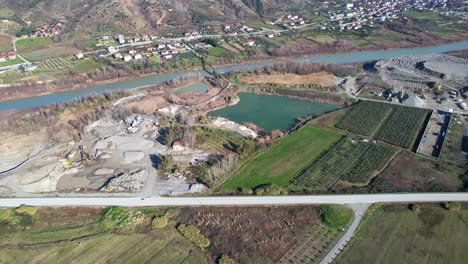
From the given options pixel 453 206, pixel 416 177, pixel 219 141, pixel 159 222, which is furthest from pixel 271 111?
pixel 159 222

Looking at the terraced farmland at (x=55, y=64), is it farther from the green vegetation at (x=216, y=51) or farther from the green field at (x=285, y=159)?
the green field at (x=285, y=159)

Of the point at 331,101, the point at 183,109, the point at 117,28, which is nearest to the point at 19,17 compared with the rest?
the point at 117,28

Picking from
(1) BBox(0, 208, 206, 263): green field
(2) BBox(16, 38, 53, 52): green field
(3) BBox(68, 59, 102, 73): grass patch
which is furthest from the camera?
(2) BBox(16, 38, 53, 52): green field

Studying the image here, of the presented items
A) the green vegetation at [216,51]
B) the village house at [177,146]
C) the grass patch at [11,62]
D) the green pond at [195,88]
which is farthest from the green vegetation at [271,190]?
the grass patch at [11,62]

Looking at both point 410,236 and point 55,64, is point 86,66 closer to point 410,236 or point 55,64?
point 55,64

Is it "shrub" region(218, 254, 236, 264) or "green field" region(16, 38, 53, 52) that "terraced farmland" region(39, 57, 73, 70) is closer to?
"green field" region(16, 38, 53, 52)

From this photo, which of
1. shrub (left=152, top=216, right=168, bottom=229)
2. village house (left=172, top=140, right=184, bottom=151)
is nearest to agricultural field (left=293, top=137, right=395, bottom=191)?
shrub (left=152, top=216, right=168, bottom=229)
